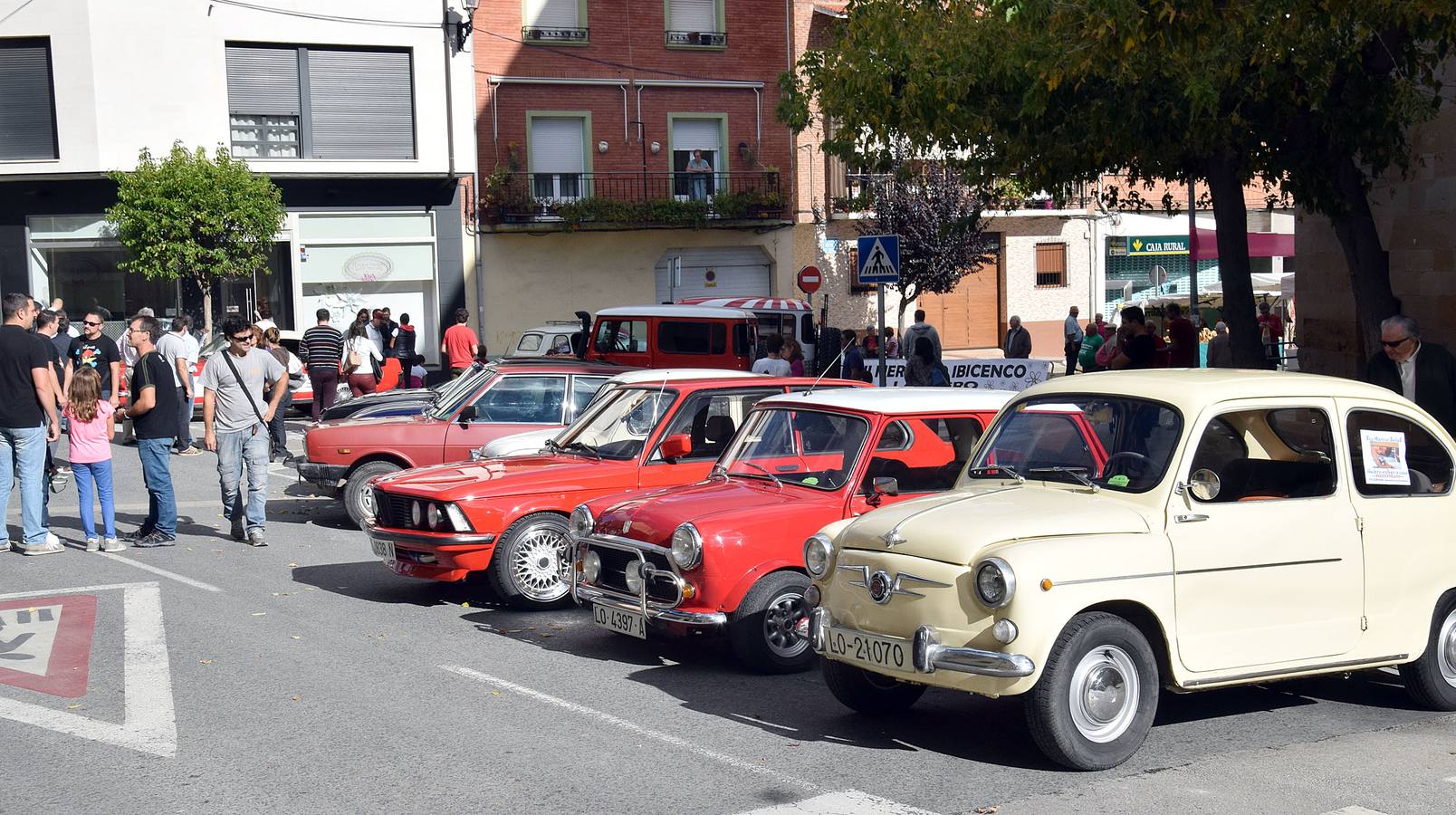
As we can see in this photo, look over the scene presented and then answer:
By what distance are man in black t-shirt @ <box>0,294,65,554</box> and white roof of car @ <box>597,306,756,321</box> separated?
11.5 meters

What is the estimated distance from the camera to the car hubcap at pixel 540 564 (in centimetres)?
939

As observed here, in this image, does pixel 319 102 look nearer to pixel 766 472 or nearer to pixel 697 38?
pixel 697 38

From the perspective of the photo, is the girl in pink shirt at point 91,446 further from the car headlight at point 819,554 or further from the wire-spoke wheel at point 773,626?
the car headlight at point 819,554

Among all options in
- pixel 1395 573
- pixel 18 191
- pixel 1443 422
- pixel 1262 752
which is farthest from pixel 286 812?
pixel 18 191

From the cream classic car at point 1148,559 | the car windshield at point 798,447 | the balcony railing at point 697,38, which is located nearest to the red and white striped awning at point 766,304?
the balcony railing at point 697,38

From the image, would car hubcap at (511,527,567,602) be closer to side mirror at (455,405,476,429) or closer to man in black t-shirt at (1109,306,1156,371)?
side mirror at (455,405,476,429)

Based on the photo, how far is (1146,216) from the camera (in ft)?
131

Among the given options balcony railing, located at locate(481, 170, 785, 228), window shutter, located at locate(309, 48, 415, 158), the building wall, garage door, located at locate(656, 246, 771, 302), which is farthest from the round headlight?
garage door, located at locate(656, 246, 771, 302)

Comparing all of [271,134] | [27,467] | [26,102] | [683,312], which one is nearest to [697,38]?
[271,134]

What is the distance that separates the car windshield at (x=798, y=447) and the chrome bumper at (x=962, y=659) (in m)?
2.17

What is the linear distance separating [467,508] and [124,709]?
8.98 ft

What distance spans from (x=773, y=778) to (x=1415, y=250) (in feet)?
33.9

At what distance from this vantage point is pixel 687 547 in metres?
7.45

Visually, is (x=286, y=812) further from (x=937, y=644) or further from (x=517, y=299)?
(x=517, y=299)
